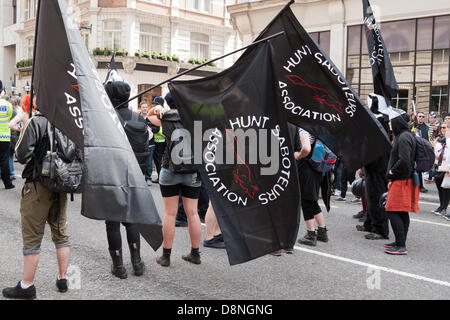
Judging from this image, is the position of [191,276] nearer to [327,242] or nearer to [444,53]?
[327,242]

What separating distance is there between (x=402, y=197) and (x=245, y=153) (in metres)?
2.78

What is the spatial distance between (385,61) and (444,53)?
11728 millimetres

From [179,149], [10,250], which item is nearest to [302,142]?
[179,149]

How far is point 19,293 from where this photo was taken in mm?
3848

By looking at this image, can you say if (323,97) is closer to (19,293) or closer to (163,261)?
(163,261)

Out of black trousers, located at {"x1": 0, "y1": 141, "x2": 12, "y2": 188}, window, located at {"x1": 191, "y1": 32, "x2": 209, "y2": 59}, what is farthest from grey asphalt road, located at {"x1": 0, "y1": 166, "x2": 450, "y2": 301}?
window, located at {"x1": 191, "y1": 32, "x2": 209, "y2": 59}

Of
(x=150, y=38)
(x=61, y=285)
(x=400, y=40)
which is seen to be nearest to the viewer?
(x=61, y=285)

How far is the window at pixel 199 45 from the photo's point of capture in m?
32.8

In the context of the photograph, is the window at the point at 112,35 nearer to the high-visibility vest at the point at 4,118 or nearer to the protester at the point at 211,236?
the high-visibility vest at the point at 4,118

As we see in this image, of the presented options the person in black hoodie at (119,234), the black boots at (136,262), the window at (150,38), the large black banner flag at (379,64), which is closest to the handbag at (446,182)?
the large black banner flag at (379,64)

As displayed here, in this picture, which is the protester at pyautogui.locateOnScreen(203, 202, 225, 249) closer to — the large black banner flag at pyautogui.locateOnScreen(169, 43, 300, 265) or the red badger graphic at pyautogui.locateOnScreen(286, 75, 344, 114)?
the large black banner flag at pyautogui.locateOnScreen(169, 43, 300, 265)

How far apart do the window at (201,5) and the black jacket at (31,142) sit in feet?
101

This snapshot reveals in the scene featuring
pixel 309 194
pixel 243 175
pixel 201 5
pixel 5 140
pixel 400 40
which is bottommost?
pixel 309 194

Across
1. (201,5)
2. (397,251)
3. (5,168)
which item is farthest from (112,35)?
(397,251)
